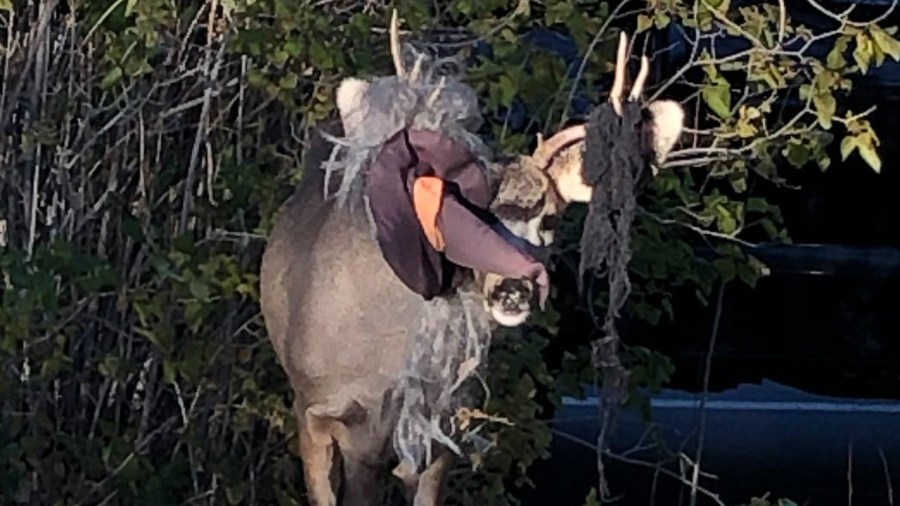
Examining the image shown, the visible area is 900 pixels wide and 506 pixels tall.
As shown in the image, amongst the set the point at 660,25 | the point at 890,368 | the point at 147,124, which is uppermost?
the point at 660,25

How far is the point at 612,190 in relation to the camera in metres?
3.38

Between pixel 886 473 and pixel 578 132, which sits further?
pixel 886 473

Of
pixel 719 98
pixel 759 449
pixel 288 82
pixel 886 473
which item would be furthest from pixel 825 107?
pixel 759 449

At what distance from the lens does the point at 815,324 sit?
6.81 m

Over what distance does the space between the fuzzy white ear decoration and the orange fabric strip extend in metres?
0.33

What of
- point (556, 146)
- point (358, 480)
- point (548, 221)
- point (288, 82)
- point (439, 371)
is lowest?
point (358, 480)

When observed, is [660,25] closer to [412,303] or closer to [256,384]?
[256,384]

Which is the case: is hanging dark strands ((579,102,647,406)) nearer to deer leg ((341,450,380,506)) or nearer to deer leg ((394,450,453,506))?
deer leg ((394,450,453,506))

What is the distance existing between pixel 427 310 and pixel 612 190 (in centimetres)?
35

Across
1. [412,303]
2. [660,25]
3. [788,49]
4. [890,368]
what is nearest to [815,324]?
[890,368]

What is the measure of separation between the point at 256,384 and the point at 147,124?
65 cm

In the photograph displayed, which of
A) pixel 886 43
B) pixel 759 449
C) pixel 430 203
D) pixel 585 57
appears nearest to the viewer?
pixel 430 203

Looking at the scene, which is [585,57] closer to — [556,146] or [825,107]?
[825,107]

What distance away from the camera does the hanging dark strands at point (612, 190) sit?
10.9 feet
